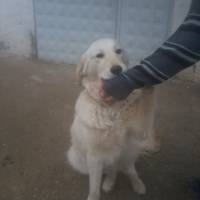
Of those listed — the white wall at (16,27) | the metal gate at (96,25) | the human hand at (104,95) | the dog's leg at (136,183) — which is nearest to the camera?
the human hand at (104,95)

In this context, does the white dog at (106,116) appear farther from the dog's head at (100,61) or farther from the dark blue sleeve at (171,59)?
the dark blue sleeve at (171,59)

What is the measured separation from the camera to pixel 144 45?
3682 millimetres

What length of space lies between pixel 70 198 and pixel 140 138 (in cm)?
57

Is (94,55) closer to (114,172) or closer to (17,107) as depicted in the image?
(114,172)

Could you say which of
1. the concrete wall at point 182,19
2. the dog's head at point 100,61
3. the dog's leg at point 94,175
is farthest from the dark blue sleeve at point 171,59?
the concrete wall at point 182,19

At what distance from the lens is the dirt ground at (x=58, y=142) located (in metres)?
2.05

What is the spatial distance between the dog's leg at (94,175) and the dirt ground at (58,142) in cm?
13

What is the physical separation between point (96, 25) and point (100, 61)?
218 cm

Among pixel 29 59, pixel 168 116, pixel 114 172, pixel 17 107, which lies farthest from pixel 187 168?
pixel 29 59

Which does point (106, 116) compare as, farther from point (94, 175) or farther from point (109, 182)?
point (109, 182)

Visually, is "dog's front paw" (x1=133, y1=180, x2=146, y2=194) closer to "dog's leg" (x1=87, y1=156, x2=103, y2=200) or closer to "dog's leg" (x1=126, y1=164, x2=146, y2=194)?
"dog's leg" (x1=126, y1=164, x2=146, y2=194)

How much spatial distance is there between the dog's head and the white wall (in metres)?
2.41

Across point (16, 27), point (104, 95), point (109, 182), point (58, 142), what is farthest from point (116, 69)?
point (16, 27)

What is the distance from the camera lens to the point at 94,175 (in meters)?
1.82
